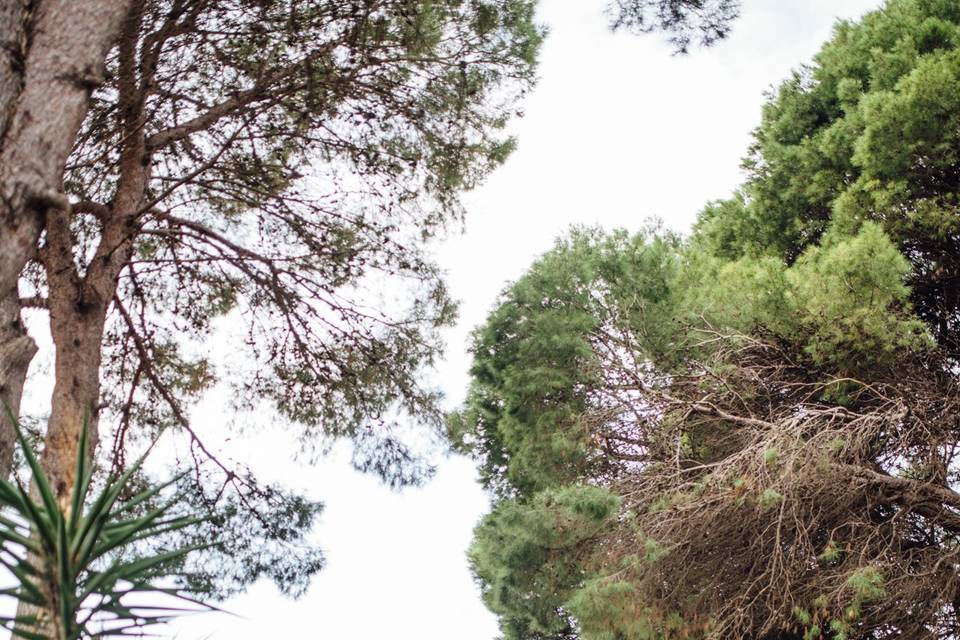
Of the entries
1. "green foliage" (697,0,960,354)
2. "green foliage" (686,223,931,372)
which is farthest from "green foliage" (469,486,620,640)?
"green foliage" (697,0,960,354)

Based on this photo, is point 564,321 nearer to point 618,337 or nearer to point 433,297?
point 618,337

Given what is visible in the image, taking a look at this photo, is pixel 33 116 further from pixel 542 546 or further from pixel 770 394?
pixel 770 394

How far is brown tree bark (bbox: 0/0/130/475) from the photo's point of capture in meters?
3.89

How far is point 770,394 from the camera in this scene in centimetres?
925

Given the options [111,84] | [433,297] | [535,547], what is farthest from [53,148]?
[535,547]

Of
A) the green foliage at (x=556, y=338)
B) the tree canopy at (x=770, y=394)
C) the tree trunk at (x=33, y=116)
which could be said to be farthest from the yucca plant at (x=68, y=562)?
the green foliage at (x=556, y=338)

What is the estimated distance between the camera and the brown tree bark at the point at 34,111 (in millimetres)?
3895

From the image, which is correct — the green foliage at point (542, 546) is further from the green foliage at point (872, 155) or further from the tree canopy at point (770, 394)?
the green foliage at point (872, 155)

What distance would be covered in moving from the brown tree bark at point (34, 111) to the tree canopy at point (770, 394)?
4.23 metres

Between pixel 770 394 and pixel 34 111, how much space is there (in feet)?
25.3

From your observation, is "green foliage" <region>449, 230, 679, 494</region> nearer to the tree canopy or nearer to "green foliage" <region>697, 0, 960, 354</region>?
the tree canopy

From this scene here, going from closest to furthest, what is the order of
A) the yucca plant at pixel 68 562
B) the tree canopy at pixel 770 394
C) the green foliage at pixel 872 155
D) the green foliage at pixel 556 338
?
the yucca plant at pixel 68 562 < the tree canopy at pixel 770 394 < the green foliage at pixel 872 155 < the green foliage at pixel 556 338

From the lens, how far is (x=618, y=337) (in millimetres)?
11219

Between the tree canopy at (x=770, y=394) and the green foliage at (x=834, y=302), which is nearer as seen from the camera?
the tree canopy at (x=770, y=394)
